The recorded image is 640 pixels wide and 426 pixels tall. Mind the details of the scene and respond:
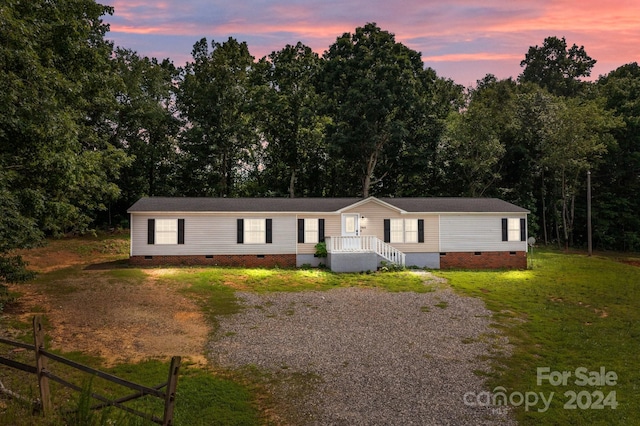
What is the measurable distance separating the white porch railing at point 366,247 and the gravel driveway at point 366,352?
6.33 m

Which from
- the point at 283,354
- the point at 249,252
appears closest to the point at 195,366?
the point at 283,354

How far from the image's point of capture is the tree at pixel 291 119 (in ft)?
139

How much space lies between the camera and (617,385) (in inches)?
396

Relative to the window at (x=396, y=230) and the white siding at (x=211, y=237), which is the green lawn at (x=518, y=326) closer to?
the white siding at (x=211, y=237)

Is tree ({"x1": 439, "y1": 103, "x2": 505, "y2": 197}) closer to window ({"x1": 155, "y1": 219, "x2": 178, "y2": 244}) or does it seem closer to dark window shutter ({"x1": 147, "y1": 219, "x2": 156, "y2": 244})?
window ({"x1": 155, "y1": 219, "x2": 178, "y2": 244})

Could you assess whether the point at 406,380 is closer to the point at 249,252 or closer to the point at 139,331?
the point at 139,331

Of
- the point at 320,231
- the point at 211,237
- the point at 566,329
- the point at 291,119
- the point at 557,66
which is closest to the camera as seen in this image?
the point at 566,329

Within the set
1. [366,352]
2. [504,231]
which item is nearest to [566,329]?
[366,352]

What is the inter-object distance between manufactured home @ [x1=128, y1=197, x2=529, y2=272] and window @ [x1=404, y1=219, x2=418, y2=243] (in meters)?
0.07

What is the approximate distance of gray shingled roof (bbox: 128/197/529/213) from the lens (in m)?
25.5

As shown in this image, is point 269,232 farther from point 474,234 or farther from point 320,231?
point 474,234

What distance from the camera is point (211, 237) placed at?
83.3 ft

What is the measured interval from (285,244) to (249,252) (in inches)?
91.9

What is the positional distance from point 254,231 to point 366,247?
720 cm
